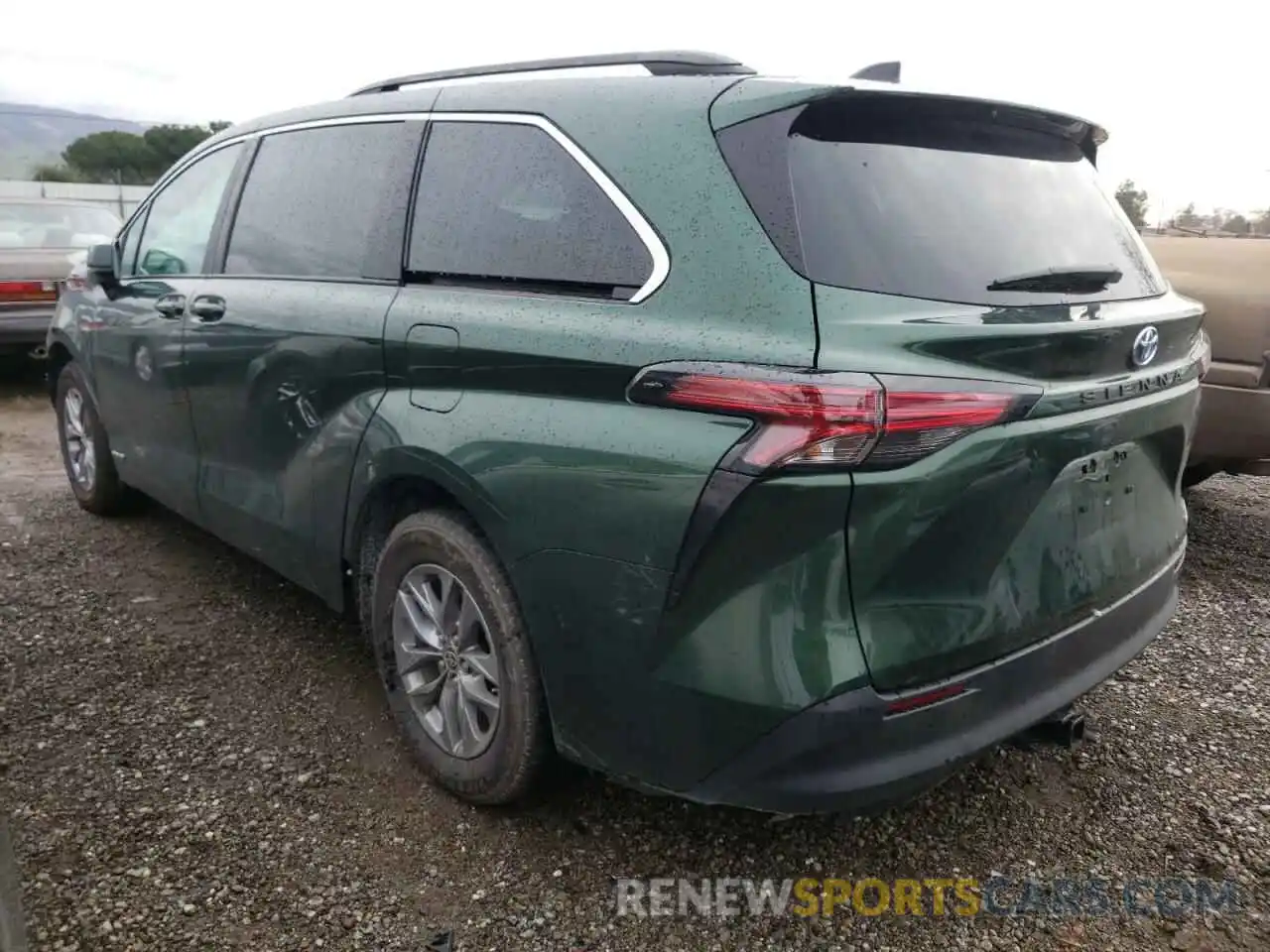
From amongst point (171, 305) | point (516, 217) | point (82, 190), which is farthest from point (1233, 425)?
point (82, 190)

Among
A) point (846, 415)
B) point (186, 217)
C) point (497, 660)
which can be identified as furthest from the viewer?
point (186, 217)

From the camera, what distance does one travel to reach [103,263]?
409 centimetres

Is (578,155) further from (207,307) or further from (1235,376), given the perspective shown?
(1235,376)

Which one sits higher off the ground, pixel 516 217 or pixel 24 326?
pixel 516 217

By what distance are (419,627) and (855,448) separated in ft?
4.50

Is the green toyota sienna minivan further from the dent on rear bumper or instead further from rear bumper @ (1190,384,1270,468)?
the dent on rear bumper

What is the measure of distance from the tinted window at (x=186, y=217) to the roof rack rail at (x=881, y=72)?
91.5 inches

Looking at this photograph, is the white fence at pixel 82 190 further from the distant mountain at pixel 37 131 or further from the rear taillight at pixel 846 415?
the rear taillight at pixel 846 415

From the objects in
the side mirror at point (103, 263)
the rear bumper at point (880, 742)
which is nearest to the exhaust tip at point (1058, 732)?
the rear bumper at point (880, 742)

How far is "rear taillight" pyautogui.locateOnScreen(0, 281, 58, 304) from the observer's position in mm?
7422

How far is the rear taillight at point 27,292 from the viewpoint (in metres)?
7.42

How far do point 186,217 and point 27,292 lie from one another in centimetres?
473

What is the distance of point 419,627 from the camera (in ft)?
8.53

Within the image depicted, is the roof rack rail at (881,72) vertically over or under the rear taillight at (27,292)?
over
